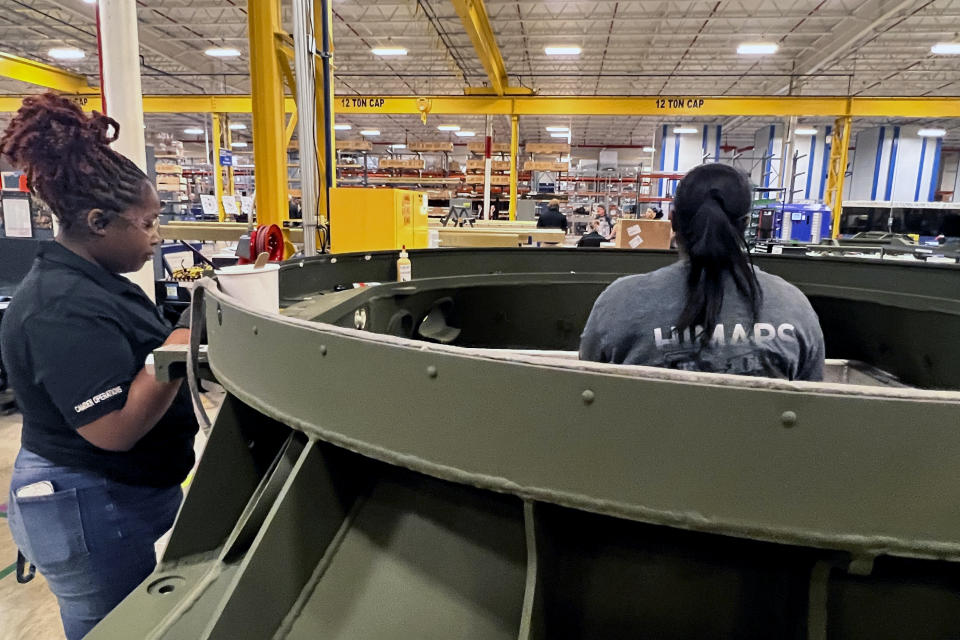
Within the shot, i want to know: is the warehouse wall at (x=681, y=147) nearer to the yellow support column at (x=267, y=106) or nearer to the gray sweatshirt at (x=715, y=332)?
Answer: the yellow support column at (x=267, y=106)

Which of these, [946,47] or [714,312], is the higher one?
[946,47]

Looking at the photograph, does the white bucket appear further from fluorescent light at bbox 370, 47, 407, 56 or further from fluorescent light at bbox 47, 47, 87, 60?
fluorescent light at bbox 47, 47, 87, 60

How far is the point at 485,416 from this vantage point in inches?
29.3

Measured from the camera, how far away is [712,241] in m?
1.26

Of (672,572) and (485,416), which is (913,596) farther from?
(485,416)

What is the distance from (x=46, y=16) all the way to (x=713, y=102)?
38.3ft

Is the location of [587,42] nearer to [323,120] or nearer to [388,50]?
[388,50]

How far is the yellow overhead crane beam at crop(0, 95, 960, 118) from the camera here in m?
11.0

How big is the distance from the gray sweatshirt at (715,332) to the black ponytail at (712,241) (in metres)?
0.02

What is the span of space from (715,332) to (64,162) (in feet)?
4.92

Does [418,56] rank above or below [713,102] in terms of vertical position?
above

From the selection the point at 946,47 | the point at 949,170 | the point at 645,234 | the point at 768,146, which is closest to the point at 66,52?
the point at 645,234

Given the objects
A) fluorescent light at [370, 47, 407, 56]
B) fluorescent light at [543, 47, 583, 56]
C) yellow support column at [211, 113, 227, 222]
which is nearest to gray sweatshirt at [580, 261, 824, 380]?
fluorescent light at [543, 47, 583, 56]

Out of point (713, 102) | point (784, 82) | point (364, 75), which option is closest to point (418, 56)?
point (364, 75)
